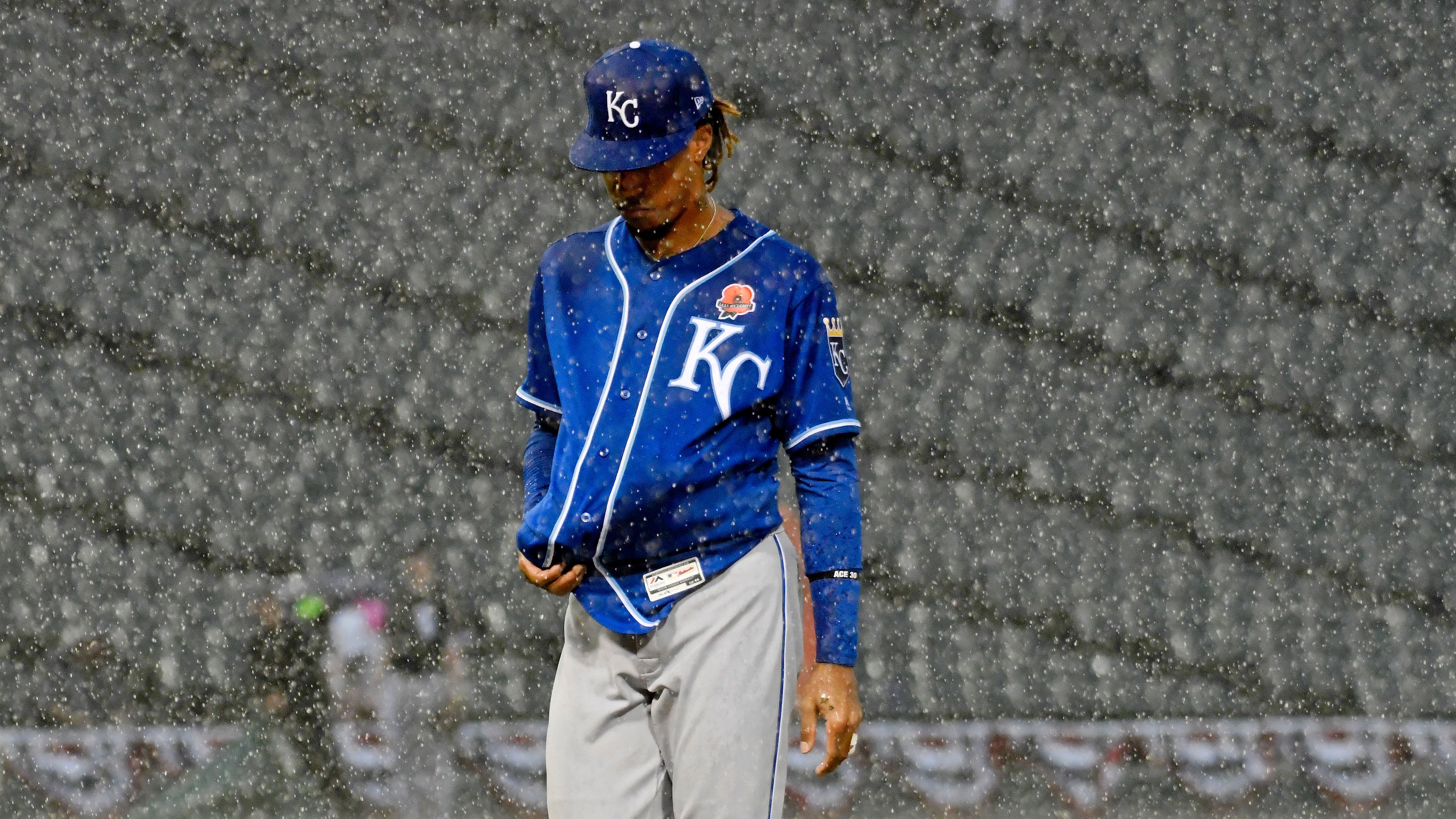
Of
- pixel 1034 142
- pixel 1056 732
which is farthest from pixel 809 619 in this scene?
pixel 1034 142

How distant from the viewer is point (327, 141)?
155 inches

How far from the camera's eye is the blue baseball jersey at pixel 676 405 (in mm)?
1899

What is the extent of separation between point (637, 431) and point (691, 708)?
35 centimetres

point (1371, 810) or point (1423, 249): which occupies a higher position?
point (1423, 249)

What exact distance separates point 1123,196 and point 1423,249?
0.85 meters

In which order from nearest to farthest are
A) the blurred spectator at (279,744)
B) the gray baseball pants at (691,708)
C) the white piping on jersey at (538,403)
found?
the gray baseball pants at (691,708), the white piping on jersey at (538,403), the blurred spectator at (279,744)

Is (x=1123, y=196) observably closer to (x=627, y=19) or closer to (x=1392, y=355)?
(x=1392, y=355)

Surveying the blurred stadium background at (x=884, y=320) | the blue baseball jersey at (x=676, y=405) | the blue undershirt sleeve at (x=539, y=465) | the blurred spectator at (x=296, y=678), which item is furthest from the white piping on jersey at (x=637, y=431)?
the blurred spectator at (x=296, y=678)

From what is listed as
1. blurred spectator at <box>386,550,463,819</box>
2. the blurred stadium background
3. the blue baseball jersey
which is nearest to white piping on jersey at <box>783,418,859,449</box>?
the blue baseball jersey

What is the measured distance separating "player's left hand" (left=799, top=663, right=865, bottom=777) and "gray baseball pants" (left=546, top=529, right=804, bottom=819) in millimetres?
34

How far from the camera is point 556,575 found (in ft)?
6.35

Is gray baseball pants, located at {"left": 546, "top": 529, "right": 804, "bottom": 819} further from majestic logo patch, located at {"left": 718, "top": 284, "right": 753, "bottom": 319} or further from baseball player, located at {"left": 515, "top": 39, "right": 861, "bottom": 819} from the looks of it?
majestic logo patch, located at {"left": 718, "top": 284, "right": 753, "bottom": 319}

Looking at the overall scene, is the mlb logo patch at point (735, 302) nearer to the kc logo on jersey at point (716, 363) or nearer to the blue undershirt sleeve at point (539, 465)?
the kc logo on jersey at point (716, 363)

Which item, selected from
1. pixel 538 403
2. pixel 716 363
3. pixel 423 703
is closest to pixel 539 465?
pixel 538 403
